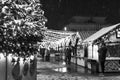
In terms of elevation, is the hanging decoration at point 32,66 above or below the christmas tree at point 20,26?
below

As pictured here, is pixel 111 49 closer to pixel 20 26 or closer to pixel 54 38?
pixel 54 38

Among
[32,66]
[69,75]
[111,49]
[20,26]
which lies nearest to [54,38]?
[69,75]

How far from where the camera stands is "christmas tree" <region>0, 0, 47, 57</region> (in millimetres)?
6582

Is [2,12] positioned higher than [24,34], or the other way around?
[2,12]

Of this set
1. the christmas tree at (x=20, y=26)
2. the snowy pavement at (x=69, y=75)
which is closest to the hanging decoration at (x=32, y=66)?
the christmas tree at (x=20, y=26)

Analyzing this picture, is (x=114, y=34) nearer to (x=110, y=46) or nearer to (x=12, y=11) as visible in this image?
(x=110, y=46)

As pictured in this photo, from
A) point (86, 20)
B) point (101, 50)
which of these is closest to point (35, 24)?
point (101, 50)

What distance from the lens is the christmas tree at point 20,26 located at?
21.6ft

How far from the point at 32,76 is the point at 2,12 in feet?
8.10

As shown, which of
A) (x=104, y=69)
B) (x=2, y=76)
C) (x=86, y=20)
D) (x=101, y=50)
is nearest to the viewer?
(x=2, y=76)

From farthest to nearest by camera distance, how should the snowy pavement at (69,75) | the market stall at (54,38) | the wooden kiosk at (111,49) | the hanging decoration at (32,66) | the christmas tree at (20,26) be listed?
1. the wooden kiosk at (111,49)
2. the snowy pavement at (69,75)
3. the market stall at (54,38)
4. the hanging decoration at (32,66)
5. the christmas tree at (20,26)

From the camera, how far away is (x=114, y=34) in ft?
76.4

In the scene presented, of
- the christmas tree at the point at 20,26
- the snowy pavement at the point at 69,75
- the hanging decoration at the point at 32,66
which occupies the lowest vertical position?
the snowy pavement at the point at 69,75

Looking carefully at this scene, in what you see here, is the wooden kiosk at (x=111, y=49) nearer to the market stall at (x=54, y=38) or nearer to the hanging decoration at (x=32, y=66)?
the market stall at (x=54, y=38)
